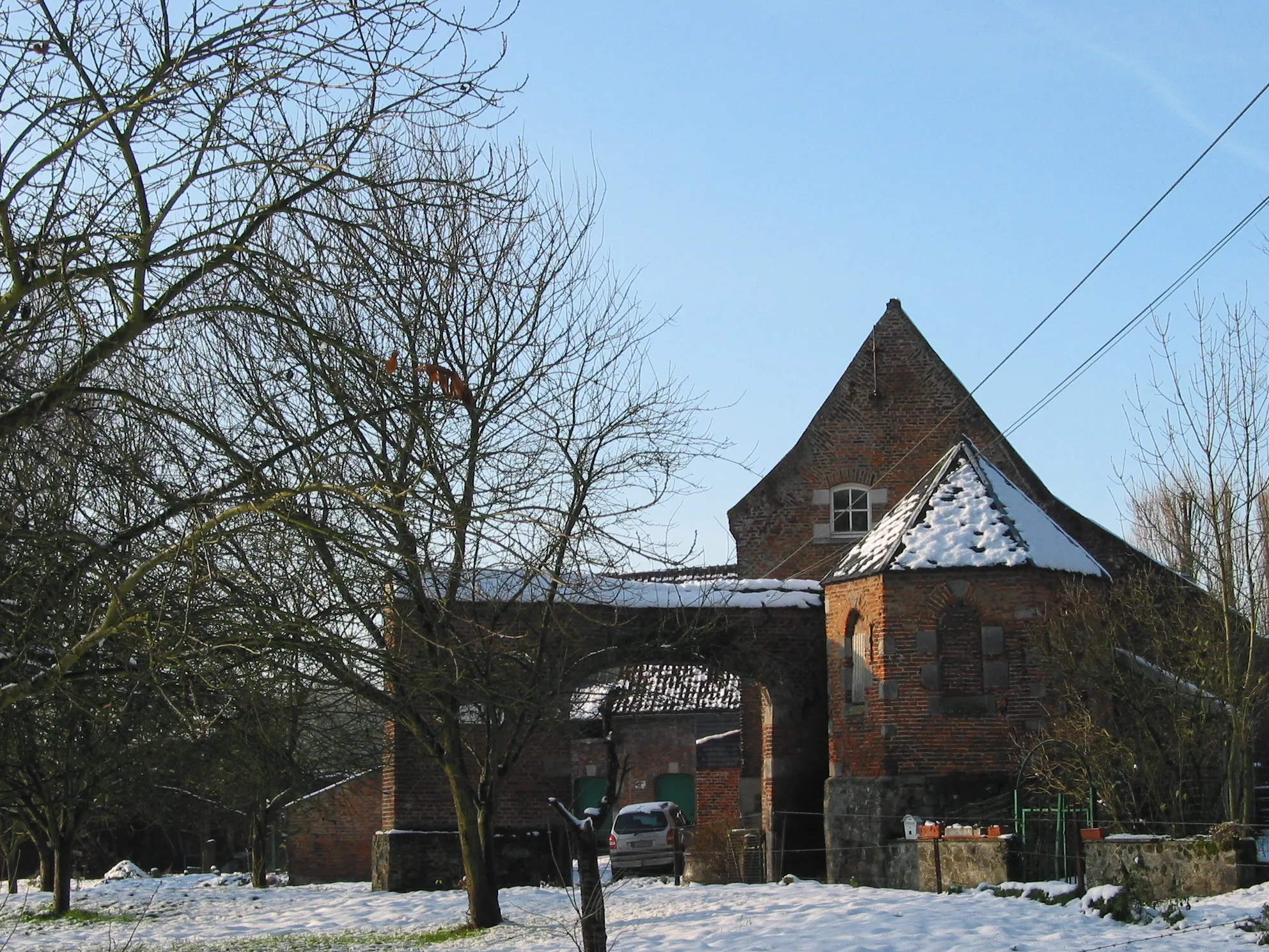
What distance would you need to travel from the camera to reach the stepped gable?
1004 inches

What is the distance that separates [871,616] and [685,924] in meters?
6.93

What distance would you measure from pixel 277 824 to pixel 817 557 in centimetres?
2228

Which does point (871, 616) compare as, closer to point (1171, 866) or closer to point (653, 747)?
point (1171, 866)

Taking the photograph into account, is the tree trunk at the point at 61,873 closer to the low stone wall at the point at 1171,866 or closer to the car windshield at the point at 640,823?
the car windshield at the point at 640,823

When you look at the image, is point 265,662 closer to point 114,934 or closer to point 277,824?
point 114,934

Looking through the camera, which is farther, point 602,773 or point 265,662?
point 602,773

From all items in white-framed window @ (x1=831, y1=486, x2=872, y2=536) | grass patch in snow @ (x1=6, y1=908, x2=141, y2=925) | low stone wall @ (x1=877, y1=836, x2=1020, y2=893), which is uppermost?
white-framed window @ (x1=831, y1=486, x2=872, y2=536)

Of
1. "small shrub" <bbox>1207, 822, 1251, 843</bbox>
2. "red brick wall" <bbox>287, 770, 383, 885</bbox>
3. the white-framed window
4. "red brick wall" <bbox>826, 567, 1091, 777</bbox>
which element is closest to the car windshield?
"red brick wall" <bbox>287, 770, 383, 885</bbox>

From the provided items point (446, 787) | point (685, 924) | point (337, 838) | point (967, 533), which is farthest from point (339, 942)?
point (337, 838)

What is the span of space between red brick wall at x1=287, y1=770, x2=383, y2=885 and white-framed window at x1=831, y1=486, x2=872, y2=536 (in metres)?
12.6

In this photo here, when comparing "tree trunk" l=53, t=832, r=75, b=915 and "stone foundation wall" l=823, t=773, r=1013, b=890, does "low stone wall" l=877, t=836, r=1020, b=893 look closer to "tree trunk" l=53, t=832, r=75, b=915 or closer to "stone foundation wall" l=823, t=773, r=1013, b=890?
"stone foundation wall" l=823, t=773, r=1013, b=890

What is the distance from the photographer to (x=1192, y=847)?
1271 cm

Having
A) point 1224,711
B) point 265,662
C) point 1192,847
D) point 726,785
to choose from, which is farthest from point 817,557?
point 265,662

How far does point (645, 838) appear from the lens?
28.2 meters
